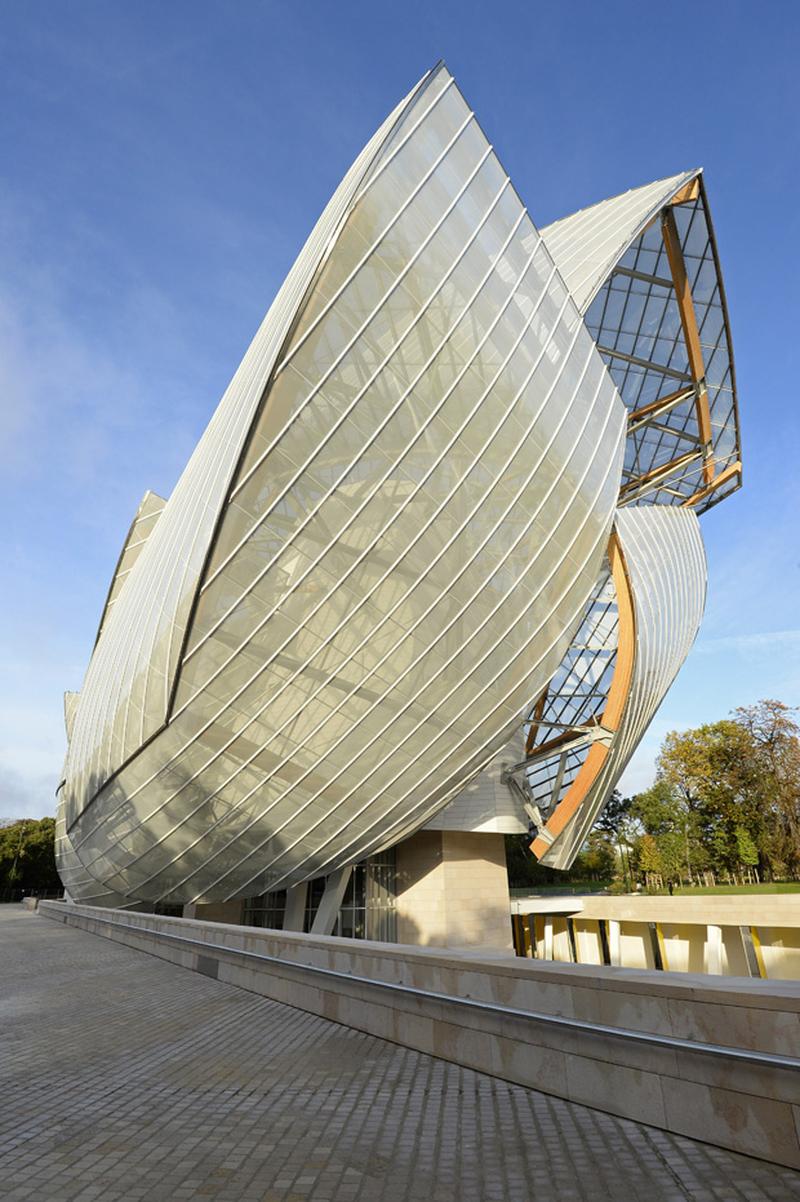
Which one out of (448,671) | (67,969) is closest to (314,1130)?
(67,969)

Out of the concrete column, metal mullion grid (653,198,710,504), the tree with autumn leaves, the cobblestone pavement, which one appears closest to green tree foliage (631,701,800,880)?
the tree with autumn leaves

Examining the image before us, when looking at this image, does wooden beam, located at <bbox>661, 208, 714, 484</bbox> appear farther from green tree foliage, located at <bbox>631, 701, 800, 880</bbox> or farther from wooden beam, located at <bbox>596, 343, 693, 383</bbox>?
green tree foliage, located at <bbox>631, 701, 800, 880</bbox>

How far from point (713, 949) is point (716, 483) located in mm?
20998

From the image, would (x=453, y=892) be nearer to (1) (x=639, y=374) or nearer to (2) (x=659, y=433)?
(2) (x=659, y=433)

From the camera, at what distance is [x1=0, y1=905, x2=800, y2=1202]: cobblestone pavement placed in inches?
141

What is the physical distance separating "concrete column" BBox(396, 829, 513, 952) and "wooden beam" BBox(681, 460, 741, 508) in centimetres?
1892

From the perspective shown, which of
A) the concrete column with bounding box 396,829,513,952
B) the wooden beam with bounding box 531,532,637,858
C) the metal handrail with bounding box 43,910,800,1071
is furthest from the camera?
the concrete column with bounding box 396,829,513,952

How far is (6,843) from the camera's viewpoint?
61656 mm

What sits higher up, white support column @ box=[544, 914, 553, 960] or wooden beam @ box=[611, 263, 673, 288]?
wooden beam @ box=[611, 263, 673, 288]

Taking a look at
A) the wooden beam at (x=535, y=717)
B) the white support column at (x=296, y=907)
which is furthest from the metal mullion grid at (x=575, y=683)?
the white support column at (x=296, y=907)

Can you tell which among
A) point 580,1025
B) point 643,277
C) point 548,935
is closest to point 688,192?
point 643,277

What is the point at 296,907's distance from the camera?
88.2 feet

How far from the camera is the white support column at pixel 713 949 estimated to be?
28500mm

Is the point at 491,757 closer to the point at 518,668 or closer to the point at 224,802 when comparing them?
the point at 518,668
